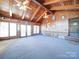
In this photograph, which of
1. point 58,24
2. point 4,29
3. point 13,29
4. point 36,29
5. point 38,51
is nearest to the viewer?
point 38,51

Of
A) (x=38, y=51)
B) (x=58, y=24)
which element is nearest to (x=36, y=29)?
(x=58, y=24)

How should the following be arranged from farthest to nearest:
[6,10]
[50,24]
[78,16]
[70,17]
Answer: [50,24]
[70,17]
[78,16]
[6,10]

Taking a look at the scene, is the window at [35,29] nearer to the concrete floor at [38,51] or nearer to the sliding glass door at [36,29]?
the sliding glass door at [36,29]

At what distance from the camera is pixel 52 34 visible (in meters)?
13.8

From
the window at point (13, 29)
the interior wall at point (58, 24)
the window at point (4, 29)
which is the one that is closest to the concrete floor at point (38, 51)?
the window at point (4, 29)

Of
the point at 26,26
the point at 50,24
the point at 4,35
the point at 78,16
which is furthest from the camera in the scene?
the point at 50,24

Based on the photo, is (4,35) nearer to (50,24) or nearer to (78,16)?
(50,24)

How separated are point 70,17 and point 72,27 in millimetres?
1240

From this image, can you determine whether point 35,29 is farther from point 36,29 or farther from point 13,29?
point 13,29

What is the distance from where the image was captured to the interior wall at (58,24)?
1168cm

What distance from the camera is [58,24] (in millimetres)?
12852

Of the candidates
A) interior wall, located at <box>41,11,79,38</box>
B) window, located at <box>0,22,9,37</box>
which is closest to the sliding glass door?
interior wall, located at <box>41,11,79,38</box>

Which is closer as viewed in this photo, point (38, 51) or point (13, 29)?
point (38, 51)

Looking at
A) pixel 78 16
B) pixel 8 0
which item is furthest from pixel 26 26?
pixel 78 16
